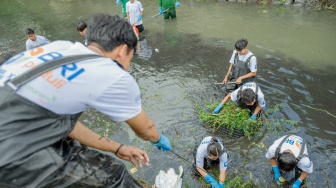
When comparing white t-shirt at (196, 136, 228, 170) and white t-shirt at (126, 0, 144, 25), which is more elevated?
white t-shirt at (126, 0, 144, 25)

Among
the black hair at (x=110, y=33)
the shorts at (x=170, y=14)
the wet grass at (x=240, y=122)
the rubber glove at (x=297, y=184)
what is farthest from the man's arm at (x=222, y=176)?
the shorts at (x=170, y=14)

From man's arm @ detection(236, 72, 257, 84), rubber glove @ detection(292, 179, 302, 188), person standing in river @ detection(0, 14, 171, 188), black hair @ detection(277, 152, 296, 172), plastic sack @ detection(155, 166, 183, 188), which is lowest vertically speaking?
rubber glove @ detection(292, 179, 302, 188)

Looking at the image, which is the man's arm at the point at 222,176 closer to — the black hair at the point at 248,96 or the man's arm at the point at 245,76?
the black hair at the point at 248,96

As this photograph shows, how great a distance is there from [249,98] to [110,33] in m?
4.17

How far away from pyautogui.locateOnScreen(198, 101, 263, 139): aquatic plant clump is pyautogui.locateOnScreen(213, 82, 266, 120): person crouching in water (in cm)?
12

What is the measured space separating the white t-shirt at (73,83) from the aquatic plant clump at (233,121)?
14.7 ft

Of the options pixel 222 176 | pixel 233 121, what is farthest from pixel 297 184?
pixel 233 121

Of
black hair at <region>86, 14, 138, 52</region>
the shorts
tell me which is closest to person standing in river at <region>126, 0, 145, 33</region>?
the shorts

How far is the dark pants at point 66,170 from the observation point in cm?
157

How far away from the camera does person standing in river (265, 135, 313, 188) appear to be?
4.32 m

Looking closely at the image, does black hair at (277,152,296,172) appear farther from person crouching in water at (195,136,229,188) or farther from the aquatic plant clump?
the aquatic plant clump

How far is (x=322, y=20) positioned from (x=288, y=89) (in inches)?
233

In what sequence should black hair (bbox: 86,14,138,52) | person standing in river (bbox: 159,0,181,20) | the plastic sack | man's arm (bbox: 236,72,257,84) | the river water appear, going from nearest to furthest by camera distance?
black hair (bbox: 86,14,138,52) → the plastic sack → the river water → man's arm (bbox: 236,72,257,84) → person standing in river (bbox: 159,0,181,20)

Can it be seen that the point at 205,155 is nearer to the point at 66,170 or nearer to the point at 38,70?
the point at 66,170
